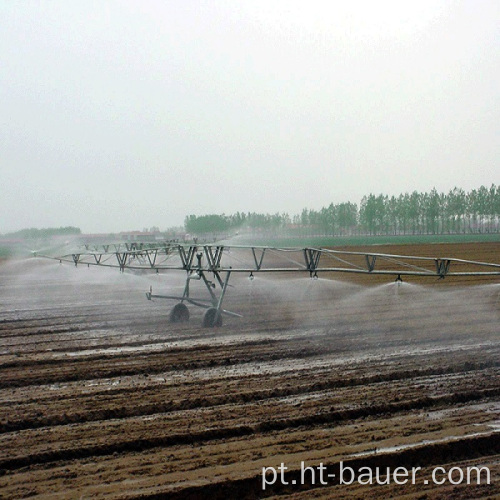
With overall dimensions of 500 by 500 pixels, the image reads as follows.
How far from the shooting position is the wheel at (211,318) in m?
13.0

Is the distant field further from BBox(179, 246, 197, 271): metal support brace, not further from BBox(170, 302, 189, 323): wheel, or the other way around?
BBox(170, 302, 189, 323): wheel

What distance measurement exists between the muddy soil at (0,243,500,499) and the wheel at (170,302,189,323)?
1.46 feet

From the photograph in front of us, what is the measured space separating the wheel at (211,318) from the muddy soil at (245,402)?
0.67 feet

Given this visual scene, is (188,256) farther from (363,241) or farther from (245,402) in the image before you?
(363,241)

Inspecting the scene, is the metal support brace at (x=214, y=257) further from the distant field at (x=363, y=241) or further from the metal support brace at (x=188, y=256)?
the distant field at (x=363, y=241)

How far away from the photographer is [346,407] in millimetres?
6742

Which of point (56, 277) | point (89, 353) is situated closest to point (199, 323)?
point (89, 353)

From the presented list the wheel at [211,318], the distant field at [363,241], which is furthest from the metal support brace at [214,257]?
the distant field at [363,241]

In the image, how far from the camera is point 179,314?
14.0 m

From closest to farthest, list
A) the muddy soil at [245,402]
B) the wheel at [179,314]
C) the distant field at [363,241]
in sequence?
1. the muddy soil at [245,402]
2. the wheel at [179,314]
3. the distant field at [363,241]

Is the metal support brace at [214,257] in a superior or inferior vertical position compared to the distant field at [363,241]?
superior

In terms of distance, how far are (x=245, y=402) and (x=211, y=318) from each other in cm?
598

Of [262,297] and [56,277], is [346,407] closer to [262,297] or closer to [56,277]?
[262,297]

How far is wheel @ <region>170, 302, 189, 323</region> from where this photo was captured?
13.9 m
